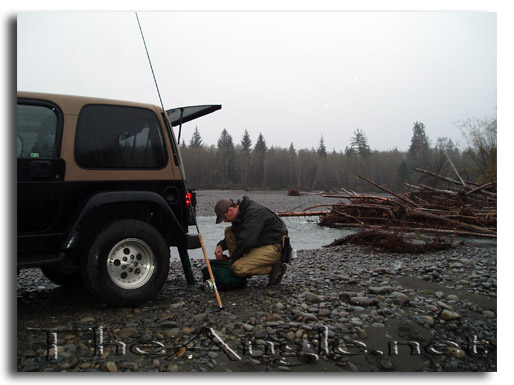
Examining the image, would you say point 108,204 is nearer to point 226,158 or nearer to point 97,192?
point 97,192

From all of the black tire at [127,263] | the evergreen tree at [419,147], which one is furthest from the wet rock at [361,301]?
the evergreen tree at [419,147]

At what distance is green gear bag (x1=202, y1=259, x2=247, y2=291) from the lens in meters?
3.86

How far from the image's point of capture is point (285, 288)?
160 inches

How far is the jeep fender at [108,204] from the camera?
3076 mm

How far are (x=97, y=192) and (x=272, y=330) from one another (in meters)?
1.98

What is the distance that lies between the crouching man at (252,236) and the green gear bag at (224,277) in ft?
0.24

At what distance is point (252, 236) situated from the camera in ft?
12.5

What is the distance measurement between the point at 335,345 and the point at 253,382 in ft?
2.23

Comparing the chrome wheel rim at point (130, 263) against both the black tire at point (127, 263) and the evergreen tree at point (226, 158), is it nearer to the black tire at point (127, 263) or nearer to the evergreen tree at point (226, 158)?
the black tire at point (127, 263)

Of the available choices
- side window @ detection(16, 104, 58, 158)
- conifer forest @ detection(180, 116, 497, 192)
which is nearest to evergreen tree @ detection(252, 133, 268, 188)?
conifer forest @ detection(180, 116, 497, 192)

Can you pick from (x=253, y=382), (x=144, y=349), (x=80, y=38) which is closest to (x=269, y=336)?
(x=253, y=382)

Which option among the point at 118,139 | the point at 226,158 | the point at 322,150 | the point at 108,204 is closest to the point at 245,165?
the point at 226,158

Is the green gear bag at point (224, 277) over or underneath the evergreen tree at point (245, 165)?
underneath

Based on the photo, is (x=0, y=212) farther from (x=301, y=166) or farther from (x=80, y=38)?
(x=301, y=166)
